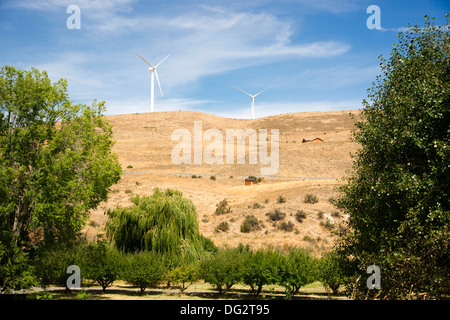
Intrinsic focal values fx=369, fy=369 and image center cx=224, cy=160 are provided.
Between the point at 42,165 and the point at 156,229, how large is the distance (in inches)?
489

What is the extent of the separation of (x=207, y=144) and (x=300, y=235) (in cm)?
7844

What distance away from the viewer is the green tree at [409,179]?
12.4 m

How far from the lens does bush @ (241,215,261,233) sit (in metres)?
50.6

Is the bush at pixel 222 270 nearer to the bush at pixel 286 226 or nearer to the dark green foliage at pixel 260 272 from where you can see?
the dark green foliage at pixel 260 272

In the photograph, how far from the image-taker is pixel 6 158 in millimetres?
18797

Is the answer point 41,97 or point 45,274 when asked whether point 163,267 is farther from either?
point 41,97

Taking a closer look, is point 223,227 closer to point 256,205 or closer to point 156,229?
point 256,205

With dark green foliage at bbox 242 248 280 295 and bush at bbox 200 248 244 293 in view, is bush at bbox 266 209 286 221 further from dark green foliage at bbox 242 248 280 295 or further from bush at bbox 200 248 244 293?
dark green foliage at bbox 242 248 280 295

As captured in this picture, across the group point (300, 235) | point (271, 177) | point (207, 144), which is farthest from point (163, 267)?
point (207, 144)

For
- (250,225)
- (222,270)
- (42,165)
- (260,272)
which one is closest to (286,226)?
(250,225)

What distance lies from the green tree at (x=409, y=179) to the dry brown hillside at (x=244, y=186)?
20326 millimetres

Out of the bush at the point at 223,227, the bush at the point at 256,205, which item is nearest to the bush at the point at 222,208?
the bush at the point at 256,205

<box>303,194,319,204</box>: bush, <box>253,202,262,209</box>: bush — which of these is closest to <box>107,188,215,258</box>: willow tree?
<box>253,202,262,209</box>: bush

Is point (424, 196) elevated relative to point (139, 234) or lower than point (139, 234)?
elevated
